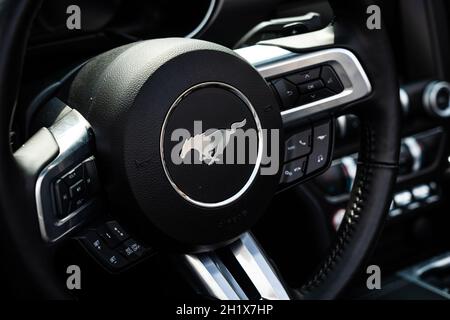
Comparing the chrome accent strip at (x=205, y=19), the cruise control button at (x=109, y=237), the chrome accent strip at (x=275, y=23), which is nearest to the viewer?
the cruise control button at (x=109, y=237)

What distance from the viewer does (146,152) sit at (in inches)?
37.9

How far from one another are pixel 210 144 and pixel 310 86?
0.25m

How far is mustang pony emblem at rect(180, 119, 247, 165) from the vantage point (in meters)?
1.00

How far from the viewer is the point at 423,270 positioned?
5.71ft

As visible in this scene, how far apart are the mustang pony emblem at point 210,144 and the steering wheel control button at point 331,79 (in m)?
0.22

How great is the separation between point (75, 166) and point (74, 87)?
0.52 feet

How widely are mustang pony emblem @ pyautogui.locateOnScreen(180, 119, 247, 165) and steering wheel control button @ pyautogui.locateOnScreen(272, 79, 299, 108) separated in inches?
5.1

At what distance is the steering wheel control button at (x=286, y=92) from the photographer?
1.14 meters

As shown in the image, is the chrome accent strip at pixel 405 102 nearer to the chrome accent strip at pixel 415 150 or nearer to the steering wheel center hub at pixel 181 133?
the chrome accent strip at pixel 415 150

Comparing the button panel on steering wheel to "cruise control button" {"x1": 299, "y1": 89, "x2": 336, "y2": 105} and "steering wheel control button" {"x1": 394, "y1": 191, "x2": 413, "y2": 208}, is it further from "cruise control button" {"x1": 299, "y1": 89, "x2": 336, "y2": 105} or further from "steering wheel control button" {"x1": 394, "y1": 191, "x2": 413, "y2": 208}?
"steering wheel control button" {"x1": 394, "y1": 191, "x2": 413, "y2": 208}

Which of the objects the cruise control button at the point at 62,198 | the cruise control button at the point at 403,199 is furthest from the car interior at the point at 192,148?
the cruise control button at the point at 403,199

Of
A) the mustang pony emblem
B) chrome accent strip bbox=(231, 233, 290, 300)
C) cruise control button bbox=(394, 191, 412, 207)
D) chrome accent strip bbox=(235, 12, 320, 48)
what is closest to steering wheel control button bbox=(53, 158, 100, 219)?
the mustang pony emblem
